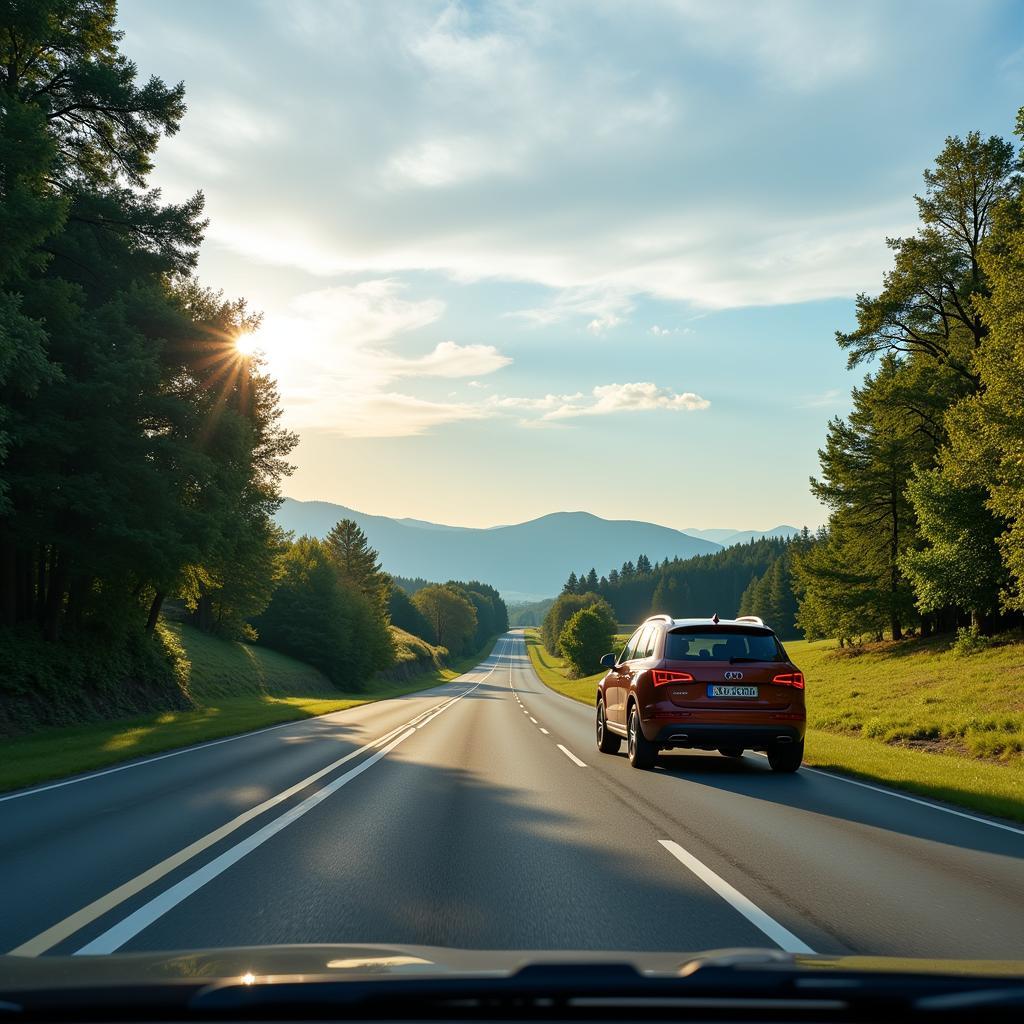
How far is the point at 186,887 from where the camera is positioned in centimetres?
575

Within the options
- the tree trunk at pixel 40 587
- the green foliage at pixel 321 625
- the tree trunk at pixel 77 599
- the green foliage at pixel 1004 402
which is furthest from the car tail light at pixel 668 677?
the green foliage at pixel 321 625

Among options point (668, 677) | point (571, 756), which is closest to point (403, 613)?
point (571, 756)

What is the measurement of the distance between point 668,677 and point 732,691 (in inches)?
33.4

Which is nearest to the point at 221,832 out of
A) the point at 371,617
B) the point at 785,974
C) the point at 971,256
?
the point at 785,974

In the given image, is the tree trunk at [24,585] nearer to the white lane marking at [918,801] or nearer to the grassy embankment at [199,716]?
the grassy embankment at [199,716]

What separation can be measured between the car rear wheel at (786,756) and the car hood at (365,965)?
9453 millimetres

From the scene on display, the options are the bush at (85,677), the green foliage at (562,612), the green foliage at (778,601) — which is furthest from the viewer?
the green foliage at (562,612)

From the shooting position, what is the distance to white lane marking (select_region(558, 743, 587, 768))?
539 inches

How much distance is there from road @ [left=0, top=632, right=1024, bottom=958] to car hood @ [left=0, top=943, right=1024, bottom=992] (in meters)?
1.55

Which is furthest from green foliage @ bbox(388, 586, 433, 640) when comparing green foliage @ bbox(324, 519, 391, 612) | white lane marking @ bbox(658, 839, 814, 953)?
white lane marking @ bbox(658, 839, 814, 953)

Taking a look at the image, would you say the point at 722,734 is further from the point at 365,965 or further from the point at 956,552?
the point at 956,552

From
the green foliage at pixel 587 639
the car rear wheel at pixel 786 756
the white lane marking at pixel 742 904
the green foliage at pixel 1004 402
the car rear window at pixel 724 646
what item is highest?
the green foliage at pixel 1004 402

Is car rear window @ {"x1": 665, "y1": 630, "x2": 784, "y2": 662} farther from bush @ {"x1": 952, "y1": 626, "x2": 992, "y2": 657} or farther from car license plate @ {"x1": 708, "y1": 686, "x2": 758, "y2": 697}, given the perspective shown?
bush @ {"x1": 952, "y1": 626, "x2": 992, "y2": 657}

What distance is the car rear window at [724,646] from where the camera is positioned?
1201cm
